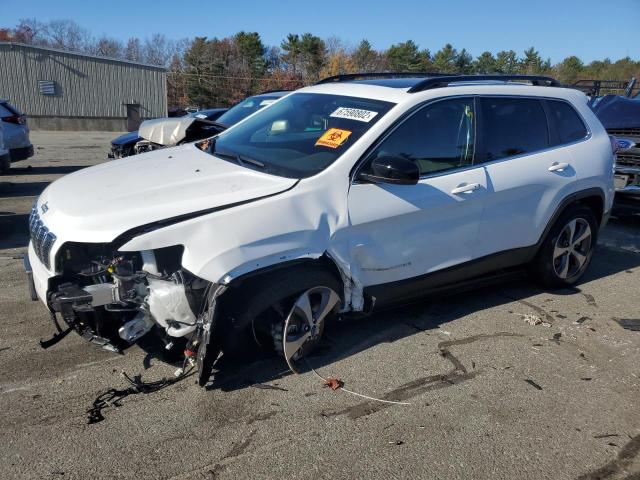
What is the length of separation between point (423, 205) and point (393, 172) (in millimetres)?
466

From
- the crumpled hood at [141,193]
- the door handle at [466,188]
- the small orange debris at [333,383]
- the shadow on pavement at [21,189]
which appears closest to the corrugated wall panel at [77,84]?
the shadow on pavement at [21,189]

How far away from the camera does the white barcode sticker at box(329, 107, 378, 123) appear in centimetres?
398

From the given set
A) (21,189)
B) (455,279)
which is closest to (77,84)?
(21,189)

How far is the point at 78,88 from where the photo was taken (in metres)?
30.2

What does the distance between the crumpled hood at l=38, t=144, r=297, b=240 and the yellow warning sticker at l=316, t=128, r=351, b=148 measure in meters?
0.49

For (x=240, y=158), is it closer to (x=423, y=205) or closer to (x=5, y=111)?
(x=423, y=205)

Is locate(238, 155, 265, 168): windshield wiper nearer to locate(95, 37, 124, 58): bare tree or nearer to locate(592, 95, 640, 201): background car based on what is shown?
locate(592, 95, 640, 201): background car

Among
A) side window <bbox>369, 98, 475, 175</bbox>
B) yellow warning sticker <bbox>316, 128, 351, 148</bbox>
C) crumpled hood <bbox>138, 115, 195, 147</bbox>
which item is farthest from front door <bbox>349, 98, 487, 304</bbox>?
crumpled hood <bbox>138, 115, 195, 147</bbox>

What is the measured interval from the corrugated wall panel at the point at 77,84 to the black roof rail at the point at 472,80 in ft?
97.1

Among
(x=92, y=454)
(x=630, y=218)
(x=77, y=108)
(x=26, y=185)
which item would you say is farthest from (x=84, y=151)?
(x=92, y=454)

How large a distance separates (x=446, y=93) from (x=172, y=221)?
2327mm

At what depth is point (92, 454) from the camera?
280 centimetres

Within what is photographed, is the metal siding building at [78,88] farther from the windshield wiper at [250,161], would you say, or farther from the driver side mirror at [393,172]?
the driver side mirror at [393,172]

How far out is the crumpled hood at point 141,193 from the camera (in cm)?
318
